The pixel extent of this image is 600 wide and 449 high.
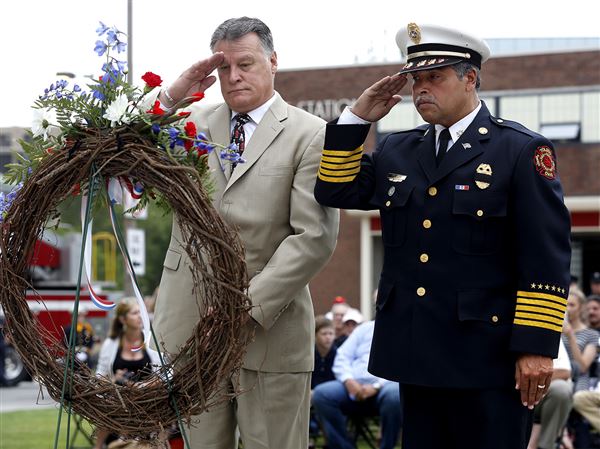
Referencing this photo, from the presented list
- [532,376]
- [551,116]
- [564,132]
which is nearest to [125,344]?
[532,376]

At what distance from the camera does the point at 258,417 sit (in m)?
3.86

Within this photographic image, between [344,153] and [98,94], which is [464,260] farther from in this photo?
[98,94]

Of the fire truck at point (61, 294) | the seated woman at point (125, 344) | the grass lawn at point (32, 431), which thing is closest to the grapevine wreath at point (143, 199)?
the seated woman at point (125, 344)

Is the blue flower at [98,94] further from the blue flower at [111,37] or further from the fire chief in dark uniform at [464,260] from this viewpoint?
the fire chief in dark uniform at [464,260]

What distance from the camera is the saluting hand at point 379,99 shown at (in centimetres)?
360

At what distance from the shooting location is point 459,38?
351cm

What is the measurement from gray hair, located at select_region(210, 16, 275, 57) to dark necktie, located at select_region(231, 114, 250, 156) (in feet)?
0.92

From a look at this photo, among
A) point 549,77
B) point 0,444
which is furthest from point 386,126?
point 0,444

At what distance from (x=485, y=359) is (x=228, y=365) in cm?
88

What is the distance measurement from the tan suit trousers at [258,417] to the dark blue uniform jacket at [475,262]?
494mm

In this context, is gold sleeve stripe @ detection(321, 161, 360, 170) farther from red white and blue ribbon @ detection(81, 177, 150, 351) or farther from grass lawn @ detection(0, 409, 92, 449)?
grass lawn @ detection(0, 409, 92, 449)

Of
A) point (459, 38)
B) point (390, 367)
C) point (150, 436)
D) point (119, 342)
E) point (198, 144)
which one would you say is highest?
point (459, 38)

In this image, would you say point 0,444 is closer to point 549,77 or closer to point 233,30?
point 233,30

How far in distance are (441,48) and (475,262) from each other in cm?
78
